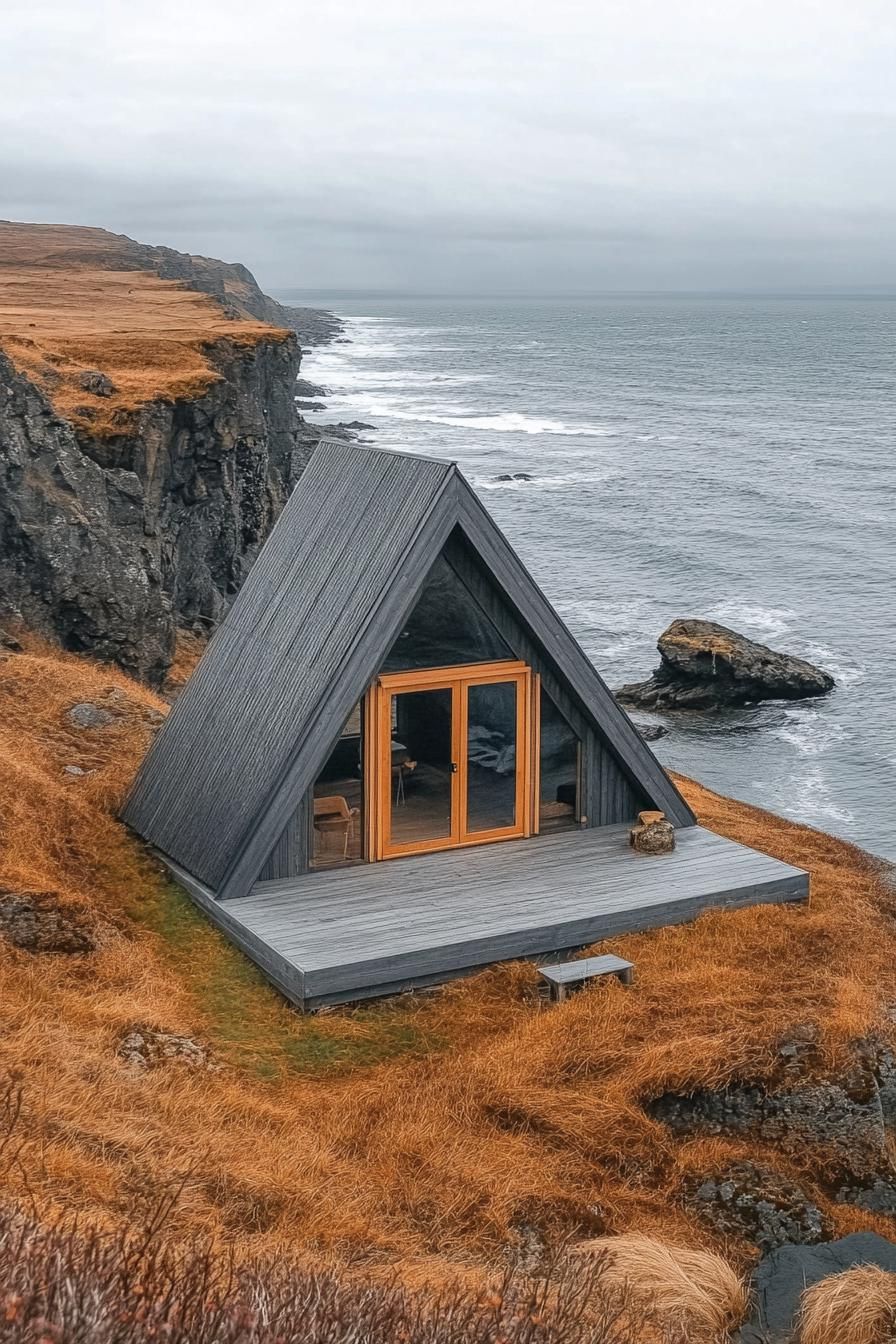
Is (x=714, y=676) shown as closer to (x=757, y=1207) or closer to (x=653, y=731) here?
(x=653, y=731)

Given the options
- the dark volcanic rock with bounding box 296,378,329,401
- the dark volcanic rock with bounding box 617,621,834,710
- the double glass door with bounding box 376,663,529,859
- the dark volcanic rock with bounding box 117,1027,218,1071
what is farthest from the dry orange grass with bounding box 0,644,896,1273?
Answer: the dark volcanic rock with bounding box 296,378,329,401

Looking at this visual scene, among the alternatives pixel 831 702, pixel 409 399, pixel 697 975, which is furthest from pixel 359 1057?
pixel 409 399

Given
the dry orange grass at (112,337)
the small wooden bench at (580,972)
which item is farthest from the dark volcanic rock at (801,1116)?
the dry orange grass at (112,337)

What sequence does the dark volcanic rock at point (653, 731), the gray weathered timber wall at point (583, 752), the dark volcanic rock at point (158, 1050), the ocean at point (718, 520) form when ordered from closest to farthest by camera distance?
the dark volcanic rock at point (158, 1050), the gray weathered timber wall at point (583, 752), the ocean at point (718, 520), the dark volcanic rock at point (653, 731)

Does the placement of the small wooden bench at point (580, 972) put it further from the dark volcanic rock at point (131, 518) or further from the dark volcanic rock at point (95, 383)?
the dark volcanic rock at point (95, 383)

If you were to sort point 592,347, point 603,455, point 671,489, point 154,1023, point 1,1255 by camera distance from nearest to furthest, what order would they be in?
point 1,1255
point 154,1023
point 671,489
point 603,455
point 592,347

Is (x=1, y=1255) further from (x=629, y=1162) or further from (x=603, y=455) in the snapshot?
(x=603, y=455)
